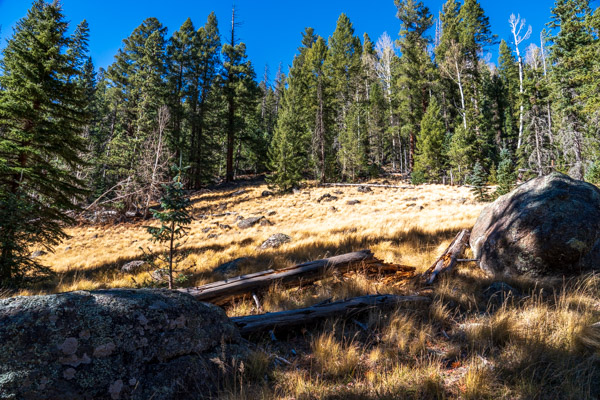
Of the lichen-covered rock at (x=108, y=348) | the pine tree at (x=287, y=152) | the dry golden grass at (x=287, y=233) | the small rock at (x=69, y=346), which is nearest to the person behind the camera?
the lichen-covered rock at (x=108, y=348)

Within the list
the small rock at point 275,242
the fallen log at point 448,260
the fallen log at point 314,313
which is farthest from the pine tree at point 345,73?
the fallen log at point 314,313

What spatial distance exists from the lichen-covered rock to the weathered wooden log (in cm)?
167

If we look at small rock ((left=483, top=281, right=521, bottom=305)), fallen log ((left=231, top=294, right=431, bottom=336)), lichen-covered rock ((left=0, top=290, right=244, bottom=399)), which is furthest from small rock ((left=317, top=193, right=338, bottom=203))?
lichen-covered rock ((left=0, top=290, right=244, bottom=399))

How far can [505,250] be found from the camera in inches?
182

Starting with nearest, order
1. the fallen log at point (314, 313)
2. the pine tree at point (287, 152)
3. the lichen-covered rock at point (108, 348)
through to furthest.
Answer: the lichen-covered rock at point (108, 348), the fallen log at point (314, 313), the pine tree at point (287, 152)

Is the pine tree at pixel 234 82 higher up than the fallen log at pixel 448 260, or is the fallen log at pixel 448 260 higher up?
the pine tree at pixel 234 82

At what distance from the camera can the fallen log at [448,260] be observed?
14.8 ft

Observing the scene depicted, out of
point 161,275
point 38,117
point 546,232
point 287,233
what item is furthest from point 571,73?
point 38,117

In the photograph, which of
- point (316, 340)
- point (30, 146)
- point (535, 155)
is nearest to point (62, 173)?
point (30, 146)

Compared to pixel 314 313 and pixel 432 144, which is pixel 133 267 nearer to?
pixel 314 313

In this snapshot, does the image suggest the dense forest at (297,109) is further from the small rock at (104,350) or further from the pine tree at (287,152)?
the small rock at (104,350)

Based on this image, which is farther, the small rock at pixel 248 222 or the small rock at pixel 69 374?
the small rock at pixel 248 222

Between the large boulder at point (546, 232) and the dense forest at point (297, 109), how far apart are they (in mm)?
11652

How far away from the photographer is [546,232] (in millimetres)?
4281
